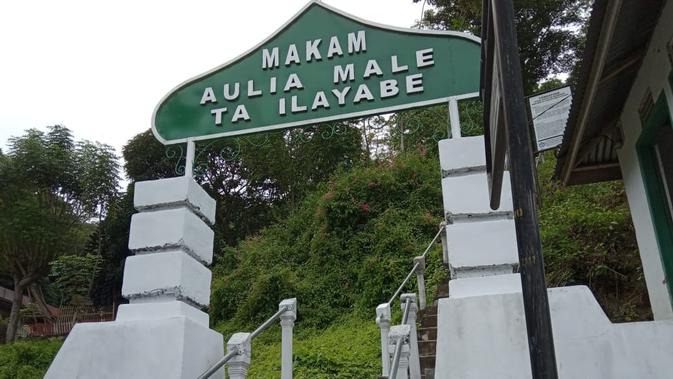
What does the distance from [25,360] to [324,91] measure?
15.5 metres

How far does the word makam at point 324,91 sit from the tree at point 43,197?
65.4ft

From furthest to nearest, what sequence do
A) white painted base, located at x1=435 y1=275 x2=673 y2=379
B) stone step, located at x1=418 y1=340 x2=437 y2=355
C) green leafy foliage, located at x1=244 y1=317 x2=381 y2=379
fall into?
green leafy foliage, located at x1=244 y1=317 x2=381 y2=379 < stone step, located at x1=418 y1=340 x2=437 y2=355 < white painted base, located at x1=435 y1=275 x2=673 y2=379

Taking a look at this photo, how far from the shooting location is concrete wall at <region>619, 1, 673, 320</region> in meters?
4.06

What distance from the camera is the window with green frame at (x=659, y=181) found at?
445 cm

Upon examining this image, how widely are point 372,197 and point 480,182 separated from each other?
11.5m

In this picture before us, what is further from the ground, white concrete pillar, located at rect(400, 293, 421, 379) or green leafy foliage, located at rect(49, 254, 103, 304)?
green leafy foliage, located at rect(49, 254, 103, 304)

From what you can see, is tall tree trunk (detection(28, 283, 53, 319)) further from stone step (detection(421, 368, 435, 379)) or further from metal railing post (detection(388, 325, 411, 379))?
metal railing post (detection(388, 325, 411, 379))

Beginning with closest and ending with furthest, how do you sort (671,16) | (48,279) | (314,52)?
(671,16) → (314,52) → (48,279)

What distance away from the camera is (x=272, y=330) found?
12617 millimetres

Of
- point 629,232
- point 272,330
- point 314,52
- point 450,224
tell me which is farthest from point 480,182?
point 272,330

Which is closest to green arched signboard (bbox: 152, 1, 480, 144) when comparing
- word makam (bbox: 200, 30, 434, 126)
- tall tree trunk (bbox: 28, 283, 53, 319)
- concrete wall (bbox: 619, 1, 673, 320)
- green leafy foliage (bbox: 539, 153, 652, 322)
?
word makam (bbox: 200, 30, 434, 126)

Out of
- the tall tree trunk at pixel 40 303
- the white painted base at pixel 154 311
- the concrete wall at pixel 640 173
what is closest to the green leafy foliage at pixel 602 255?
the concrete wall at pixel 640 173

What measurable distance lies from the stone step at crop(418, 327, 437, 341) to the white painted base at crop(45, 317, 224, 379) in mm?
3502

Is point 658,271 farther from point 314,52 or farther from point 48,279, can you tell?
point 48,279
